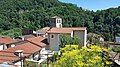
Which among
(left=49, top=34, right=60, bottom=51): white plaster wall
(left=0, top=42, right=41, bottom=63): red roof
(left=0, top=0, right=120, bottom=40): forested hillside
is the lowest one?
(left=0, top=42, right=41, bottom=63): red roof

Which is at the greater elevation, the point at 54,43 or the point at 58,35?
the point at 58,35

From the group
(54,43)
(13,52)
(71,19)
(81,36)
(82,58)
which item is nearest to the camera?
(82,58)

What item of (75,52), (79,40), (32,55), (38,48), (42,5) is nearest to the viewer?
(75,52)

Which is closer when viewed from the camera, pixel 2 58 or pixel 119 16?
pixel 2 58

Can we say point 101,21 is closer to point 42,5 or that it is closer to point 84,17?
point 84,17

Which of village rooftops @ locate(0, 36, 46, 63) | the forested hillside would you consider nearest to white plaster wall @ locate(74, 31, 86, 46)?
village rooftops @ locate(0, 36, 46, 63)

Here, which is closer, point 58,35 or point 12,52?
point 12,52

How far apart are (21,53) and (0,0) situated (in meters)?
76.7

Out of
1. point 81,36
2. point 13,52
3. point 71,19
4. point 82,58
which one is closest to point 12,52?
point 13,52

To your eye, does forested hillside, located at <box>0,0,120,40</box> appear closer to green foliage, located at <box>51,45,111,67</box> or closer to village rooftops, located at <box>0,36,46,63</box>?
village rooftops, located at <box>0,36,46,63</box>

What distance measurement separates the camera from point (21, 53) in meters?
26.0

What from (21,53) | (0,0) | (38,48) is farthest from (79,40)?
(0,0)

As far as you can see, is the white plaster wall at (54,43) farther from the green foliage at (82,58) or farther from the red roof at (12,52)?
the green foliage at (82,58)

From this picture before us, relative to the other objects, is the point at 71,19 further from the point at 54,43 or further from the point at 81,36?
the point at 54,43
